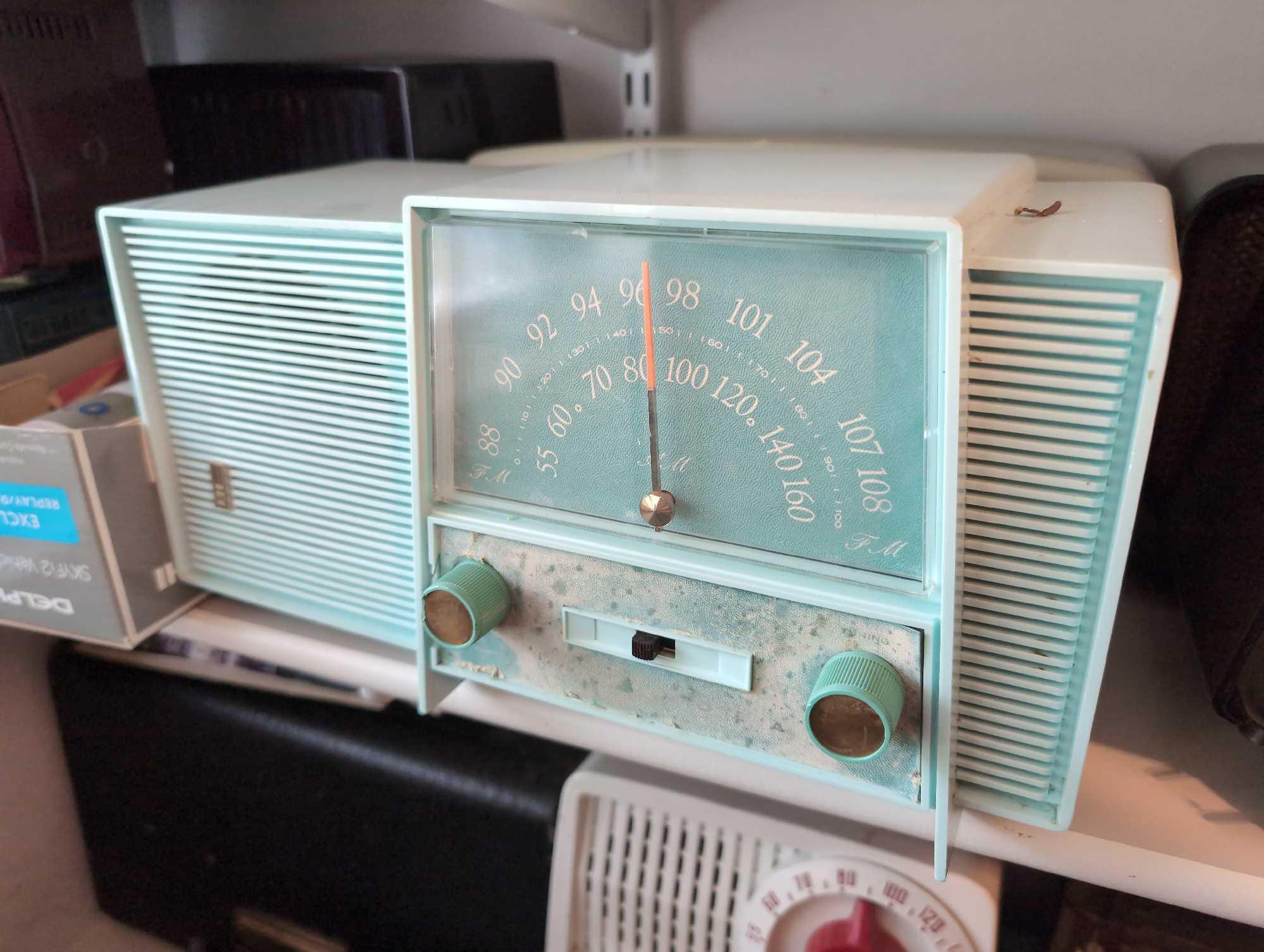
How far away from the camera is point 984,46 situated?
85 cm

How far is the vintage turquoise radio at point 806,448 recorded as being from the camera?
44cm

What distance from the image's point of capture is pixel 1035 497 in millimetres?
456

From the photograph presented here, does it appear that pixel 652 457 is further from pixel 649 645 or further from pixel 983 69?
pixel 983 69

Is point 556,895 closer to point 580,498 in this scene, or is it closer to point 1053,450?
point 580,498

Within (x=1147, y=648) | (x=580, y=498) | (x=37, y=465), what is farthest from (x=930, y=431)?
(x=37, y=465)

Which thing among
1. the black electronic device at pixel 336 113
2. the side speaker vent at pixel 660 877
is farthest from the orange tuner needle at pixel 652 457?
the black electronic device at pixel 336 113

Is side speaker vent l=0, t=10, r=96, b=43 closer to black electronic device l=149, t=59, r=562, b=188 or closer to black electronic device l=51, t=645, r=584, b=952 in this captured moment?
black electronic device l=149, t=59, r=562, b=188

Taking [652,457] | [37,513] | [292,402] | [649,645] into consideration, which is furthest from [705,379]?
[37,513]

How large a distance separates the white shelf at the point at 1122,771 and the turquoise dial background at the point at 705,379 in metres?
0.17

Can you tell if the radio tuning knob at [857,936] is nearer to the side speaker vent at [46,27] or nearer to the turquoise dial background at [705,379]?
the turquoise dial background at [705,379]

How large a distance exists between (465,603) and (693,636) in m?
0.14

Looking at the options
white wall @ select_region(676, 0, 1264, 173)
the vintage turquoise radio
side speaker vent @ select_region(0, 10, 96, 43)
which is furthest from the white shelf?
side speaker vent @ select_region(0, 10, 96, 43)

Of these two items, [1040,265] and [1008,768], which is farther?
[1008,768]

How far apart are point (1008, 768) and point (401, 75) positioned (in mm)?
774
